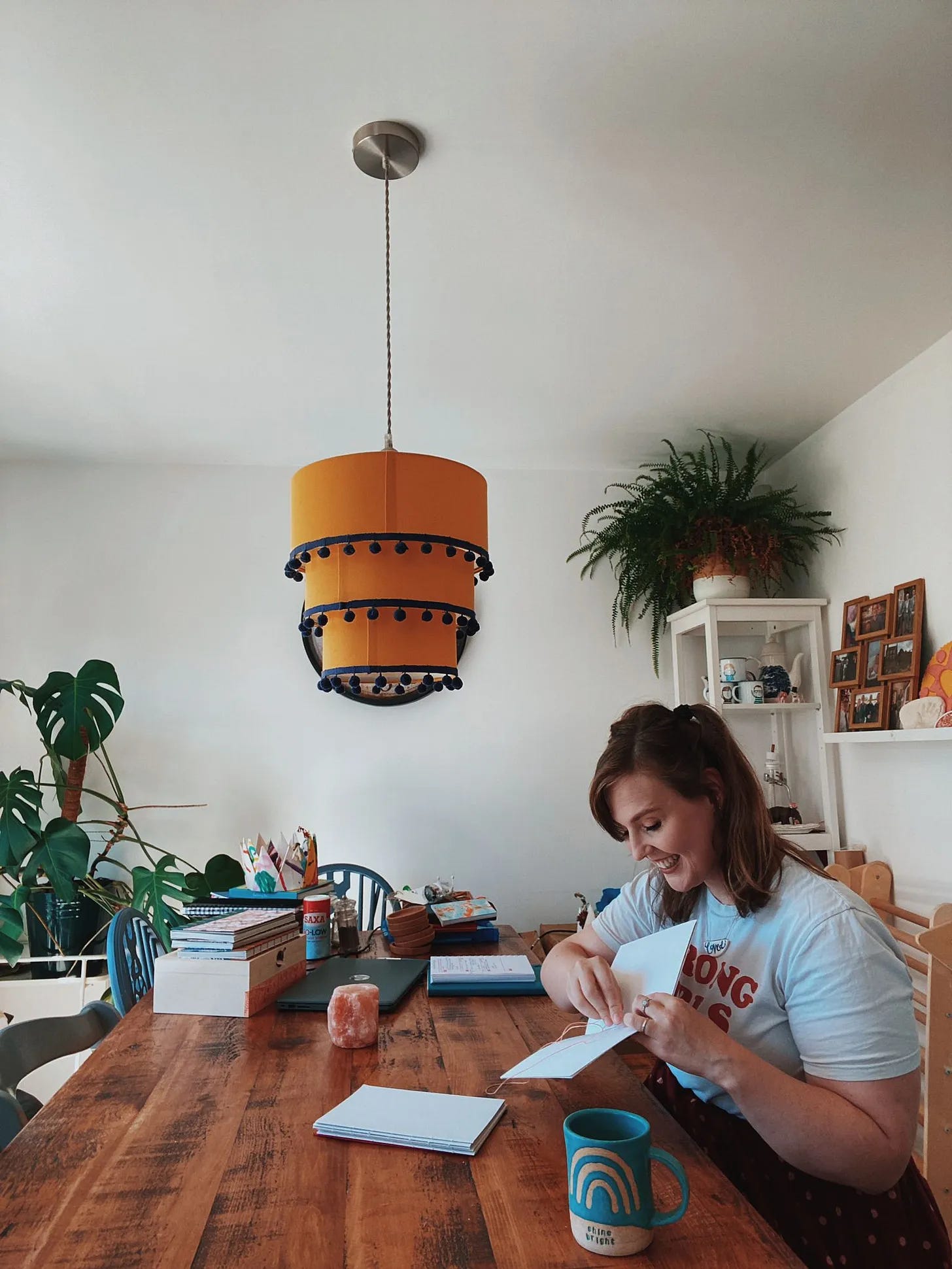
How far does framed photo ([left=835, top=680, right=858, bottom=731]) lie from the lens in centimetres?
308

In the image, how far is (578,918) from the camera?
11.2ft

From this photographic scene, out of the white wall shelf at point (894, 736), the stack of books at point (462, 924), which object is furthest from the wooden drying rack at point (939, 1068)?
the stack of books at point (462, 924)

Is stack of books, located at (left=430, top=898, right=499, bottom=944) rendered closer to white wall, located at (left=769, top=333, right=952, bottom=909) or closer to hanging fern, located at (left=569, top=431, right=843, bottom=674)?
white wall, located at (left=769, top=333, right=952, bottom=909)

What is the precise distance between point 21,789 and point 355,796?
48.4 inches

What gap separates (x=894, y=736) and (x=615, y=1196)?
84.1 inches

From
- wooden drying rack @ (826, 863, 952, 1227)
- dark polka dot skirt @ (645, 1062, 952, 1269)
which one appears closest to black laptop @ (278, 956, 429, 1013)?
dark polka dot skirt @ (645, 1062, 952, 1269)

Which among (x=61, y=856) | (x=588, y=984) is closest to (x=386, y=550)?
(x=588, y=984)

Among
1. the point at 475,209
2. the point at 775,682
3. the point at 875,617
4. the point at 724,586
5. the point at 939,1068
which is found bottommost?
the point at 939,1068

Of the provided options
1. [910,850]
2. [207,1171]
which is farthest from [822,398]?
[207,1171]

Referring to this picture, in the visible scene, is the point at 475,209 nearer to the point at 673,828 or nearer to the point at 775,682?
the point at 673,828

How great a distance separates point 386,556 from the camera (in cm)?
174

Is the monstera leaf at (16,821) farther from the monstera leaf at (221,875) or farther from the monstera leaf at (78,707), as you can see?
the monstera leaf at (221,875)

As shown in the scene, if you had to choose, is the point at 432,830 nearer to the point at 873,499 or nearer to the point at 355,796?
the point at 355,796

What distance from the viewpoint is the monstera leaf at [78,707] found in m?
3.13
